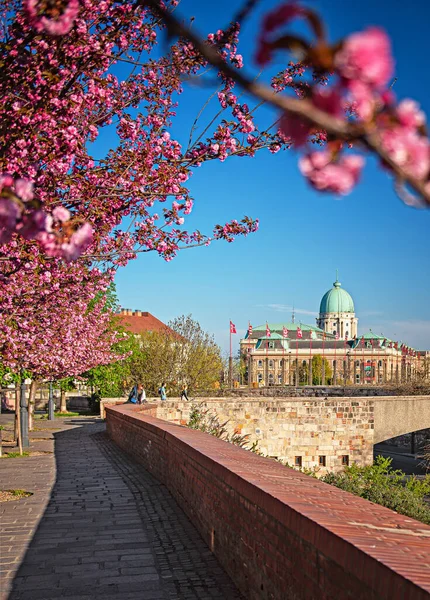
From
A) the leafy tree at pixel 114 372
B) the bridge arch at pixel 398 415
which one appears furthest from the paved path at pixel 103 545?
the bridge arch at pixel 398 415

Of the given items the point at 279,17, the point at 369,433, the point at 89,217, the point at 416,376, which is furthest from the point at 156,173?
the point at 416,376

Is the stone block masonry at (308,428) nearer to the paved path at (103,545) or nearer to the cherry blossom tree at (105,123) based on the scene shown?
the paved path at (103,545)

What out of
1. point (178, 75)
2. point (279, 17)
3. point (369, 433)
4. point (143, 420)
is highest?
point (178, 75)

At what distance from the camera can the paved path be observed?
6.16 meters

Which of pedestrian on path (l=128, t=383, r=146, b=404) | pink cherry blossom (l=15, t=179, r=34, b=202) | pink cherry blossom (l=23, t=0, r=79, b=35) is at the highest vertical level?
pink cherry blossom (l=23, t=0, r=79, b=35)

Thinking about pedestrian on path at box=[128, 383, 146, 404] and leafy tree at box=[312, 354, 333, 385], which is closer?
pedestrian on path at box=[128, 383, 146, 404]

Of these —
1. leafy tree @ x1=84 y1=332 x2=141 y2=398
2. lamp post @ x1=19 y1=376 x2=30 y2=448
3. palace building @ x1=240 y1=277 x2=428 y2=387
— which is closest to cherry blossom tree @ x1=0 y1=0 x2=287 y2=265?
lamp post @ x1=19 y1=376 x2=30 y2=448

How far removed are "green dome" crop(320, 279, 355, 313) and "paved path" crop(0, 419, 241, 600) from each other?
543ft

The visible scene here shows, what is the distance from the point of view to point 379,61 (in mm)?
1235

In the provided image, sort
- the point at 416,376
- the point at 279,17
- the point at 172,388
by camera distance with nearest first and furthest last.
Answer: the point at 279,17, the point at 172,388, the point at 416,376

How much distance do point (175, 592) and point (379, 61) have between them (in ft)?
18.3

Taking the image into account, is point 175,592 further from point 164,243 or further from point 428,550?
point 164,243

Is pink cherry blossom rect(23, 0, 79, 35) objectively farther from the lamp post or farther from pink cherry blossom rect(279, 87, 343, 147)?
the lamp post

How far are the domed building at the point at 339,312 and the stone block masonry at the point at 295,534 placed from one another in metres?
169
